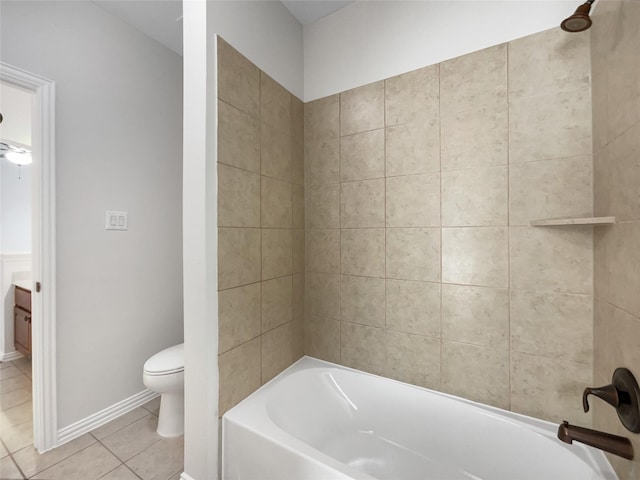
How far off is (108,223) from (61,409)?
1.15m

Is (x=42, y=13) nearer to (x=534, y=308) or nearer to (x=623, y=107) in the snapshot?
(x=623, y=107)

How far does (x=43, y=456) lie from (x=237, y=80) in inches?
89.9

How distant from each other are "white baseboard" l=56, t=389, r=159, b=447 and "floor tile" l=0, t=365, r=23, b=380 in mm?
1351

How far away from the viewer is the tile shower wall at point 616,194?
31.5 inches

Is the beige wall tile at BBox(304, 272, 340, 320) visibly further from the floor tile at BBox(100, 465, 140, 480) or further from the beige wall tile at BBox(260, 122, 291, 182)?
the floor tile at BBox(100, 465, 140, 480)

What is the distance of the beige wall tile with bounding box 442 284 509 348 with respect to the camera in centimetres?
129

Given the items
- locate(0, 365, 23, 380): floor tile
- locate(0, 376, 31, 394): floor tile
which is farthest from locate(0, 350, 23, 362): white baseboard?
locate(0, 376, 31, 394): floor tile

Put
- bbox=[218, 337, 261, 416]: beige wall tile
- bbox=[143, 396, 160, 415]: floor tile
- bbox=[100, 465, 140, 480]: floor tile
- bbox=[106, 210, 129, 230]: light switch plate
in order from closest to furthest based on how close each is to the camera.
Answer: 1. bbox=[218, 337, 261, 416]: beige wall tile
2. bbox=[100, 465, 140, 480]: floor tile
3. bbox=[106, 210, 129, 230]: light switch plate
4. bbox=[143, 396, 160, 415]: floor tile

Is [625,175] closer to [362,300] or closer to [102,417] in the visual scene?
[362,300]

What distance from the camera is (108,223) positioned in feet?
6.13

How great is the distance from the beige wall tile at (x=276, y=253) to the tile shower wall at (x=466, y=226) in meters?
0.21

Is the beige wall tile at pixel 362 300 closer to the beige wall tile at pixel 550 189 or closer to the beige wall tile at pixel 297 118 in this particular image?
the beige wall tile at pixel 550 189

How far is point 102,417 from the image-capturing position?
1812 millimetres

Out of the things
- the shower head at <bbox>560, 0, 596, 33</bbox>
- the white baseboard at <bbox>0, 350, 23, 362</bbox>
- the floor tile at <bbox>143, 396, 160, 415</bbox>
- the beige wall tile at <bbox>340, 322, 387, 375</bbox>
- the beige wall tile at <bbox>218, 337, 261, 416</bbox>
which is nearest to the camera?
the shower head at <bbox>560, 0, 596, 33</bbox>
